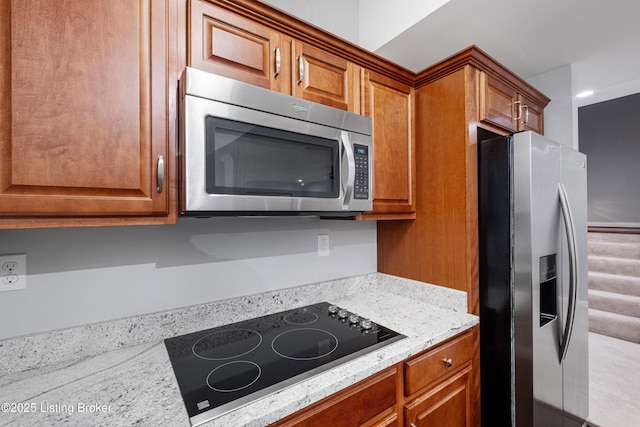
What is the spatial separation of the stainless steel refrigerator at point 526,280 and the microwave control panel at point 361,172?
60 centimetres

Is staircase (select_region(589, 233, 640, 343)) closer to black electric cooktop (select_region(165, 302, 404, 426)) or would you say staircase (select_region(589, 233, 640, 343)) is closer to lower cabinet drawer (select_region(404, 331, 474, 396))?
lower cabinet drawer (select_region(404, 331, 474, 396))

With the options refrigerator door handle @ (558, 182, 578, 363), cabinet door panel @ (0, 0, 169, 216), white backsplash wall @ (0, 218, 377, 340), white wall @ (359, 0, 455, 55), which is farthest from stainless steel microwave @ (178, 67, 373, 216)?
refrigerator door handle @ (558, 182, 578, 363)

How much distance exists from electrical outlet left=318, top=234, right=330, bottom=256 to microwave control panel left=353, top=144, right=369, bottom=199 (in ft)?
1.48

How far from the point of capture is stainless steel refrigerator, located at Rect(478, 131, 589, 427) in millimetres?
1366

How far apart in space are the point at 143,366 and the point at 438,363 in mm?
1108

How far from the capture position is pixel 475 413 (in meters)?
1.44

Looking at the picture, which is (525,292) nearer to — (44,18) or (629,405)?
(629,405)

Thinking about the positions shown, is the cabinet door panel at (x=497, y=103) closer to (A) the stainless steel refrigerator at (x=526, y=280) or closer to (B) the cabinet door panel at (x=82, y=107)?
(A) the stainless steel refrigerator at (x=526, y=280)

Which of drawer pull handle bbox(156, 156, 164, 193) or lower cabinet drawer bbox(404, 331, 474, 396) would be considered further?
lower cabinet drawer bbox(404, 331, 474, 396)

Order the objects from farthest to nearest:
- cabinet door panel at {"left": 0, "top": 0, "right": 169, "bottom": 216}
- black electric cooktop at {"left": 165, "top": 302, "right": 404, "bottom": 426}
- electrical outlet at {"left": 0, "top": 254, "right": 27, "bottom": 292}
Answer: electrical outlet at {"left": 0, "top": 254, "right": 27, "bottom": 292} → black electric cooktop at {"left": 165, "top": 302, "right": 404, "bottom": 426} → cabinet door panel at {"left": 0, "top": 0, "right": 169, "bottom": 216}

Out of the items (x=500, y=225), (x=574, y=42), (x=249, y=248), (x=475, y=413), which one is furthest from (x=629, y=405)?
(x=249, y=248)

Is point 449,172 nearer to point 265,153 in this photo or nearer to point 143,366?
point 265,153

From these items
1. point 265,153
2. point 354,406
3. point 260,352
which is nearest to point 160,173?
point 265,153

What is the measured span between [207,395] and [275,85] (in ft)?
3.46
